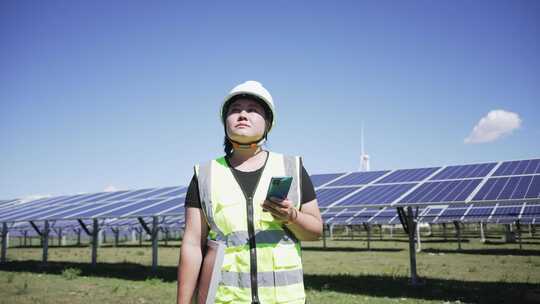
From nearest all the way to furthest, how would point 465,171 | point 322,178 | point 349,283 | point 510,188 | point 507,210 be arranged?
1. point 510,188
2. point 349,283
3. point 465,171
4. point 322,178
5. point 507,210

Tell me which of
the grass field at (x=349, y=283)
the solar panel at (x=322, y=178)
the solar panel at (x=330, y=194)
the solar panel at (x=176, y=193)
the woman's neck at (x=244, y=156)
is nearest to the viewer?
the woman's neck at (x=244, y=156)


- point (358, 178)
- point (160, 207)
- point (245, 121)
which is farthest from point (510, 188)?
point (160, 207)

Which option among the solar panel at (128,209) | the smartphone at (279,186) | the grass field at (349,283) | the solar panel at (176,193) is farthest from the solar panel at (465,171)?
the smartphone at (279,186)

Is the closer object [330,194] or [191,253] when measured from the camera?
[191,253]

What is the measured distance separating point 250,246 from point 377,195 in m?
10.7

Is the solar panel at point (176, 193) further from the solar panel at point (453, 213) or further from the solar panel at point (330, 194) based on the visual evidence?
the solar panel at point (453, 213)

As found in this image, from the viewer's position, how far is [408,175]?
1479 cm

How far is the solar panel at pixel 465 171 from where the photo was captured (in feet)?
43.2

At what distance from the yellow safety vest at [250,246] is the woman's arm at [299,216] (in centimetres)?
8

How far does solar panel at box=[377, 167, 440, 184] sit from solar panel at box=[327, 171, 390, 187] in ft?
1.86

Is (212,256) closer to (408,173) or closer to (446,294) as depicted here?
(446,294)

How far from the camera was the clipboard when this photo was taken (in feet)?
6.81

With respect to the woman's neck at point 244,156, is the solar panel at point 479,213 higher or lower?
lower

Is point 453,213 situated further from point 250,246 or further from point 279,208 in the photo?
point 279,208
